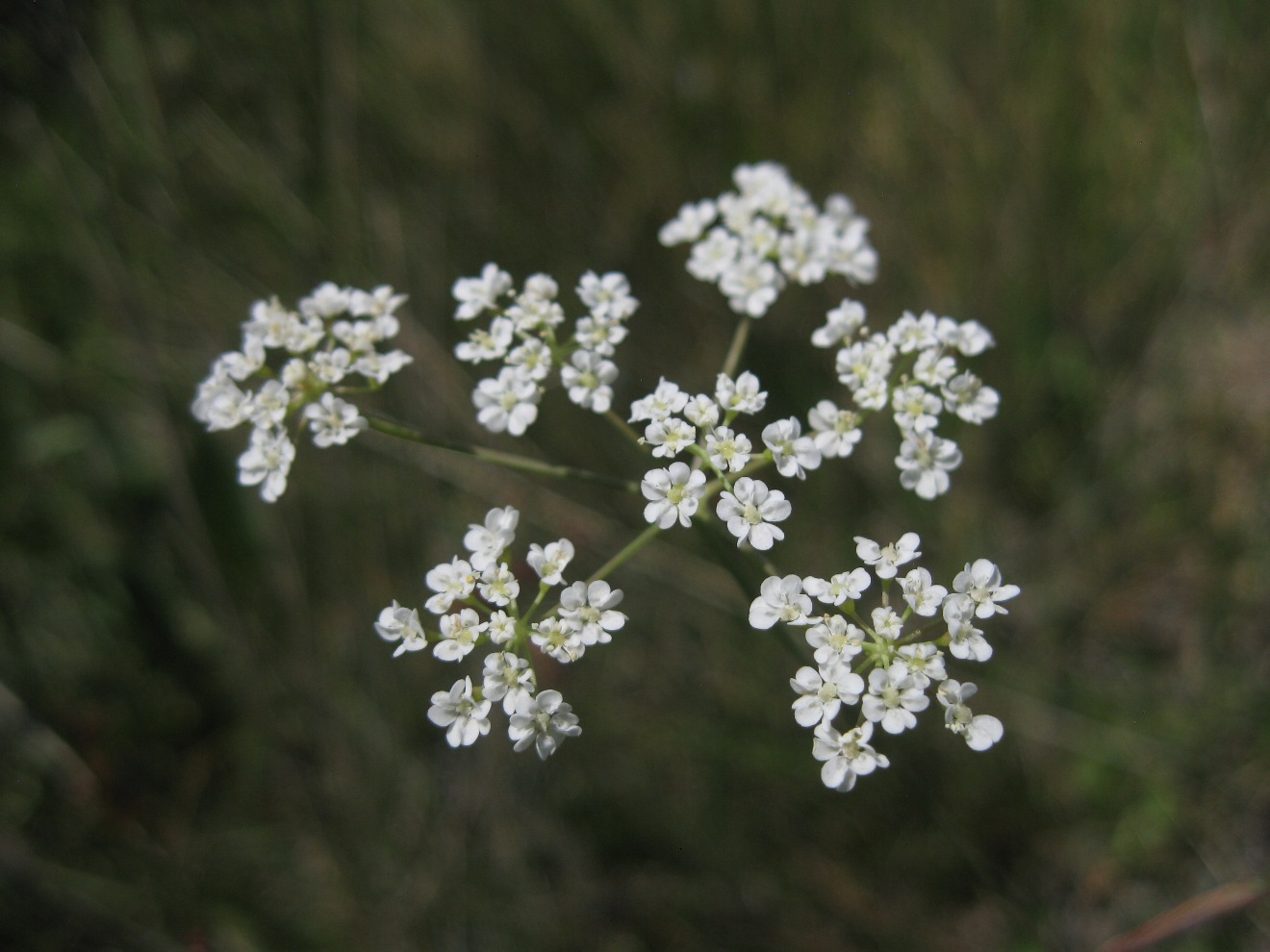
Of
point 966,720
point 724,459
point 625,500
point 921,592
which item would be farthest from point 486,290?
point 625,500

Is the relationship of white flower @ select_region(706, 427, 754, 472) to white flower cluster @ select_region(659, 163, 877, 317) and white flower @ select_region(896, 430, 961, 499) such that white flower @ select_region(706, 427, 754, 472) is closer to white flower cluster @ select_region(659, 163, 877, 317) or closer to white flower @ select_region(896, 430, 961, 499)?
white flower @ select_region(896, 430, 961, 499)

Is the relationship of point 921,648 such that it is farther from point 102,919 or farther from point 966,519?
point 102,919

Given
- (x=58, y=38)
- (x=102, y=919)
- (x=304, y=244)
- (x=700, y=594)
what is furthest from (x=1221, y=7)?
(x=102, y=919)

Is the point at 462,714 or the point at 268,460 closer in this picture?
the point at 462,714

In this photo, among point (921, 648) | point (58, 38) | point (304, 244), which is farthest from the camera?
point (304, 244)

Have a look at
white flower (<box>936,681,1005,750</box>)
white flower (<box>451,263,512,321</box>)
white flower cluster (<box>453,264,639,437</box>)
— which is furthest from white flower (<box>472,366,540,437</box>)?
white flower (<box>936,681,1005,750</box>)

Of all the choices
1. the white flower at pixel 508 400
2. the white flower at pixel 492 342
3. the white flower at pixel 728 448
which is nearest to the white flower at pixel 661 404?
the white flower at pixel 728 448

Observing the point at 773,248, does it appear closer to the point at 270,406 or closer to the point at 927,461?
the point at 927,461
